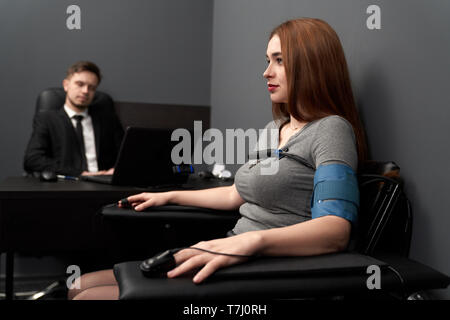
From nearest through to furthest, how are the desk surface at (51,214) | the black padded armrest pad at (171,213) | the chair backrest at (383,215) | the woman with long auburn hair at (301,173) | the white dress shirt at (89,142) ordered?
the woman with long auburn hair at (301,173)
the chair backrest at (383,215)
the black padded armrest pad at (171,213)
the desk surface at (51,214)
the white dress shirt at (89,142)

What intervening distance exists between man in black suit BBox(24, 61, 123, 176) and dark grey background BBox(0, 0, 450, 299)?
0.31 meters

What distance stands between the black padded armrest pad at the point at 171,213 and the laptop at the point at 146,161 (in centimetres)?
33

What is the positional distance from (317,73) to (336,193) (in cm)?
34

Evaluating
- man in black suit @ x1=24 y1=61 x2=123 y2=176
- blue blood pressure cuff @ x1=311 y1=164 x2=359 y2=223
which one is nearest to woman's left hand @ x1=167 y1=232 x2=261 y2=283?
blue blood pressure cuff @ x1=311 y1=164 x2=359 y2=223

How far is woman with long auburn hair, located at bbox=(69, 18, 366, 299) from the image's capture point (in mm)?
851

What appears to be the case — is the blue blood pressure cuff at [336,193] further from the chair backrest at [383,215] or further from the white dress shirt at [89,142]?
the white dress shirt at [89,142]

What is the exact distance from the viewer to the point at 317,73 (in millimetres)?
1073

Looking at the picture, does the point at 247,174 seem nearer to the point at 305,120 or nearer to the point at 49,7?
the point at 305,120

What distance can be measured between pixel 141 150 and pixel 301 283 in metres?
0.95

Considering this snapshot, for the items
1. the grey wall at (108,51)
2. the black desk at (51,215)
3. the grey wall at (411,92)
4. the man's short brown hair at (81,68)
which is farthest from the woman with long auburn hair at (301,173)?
the grey wall at (108,51)

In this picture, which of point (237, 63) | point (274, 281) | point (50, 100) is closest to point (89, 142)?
point (50, 100)

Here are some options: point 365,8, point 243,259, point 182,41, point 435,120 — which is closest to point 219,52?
point 182,41
